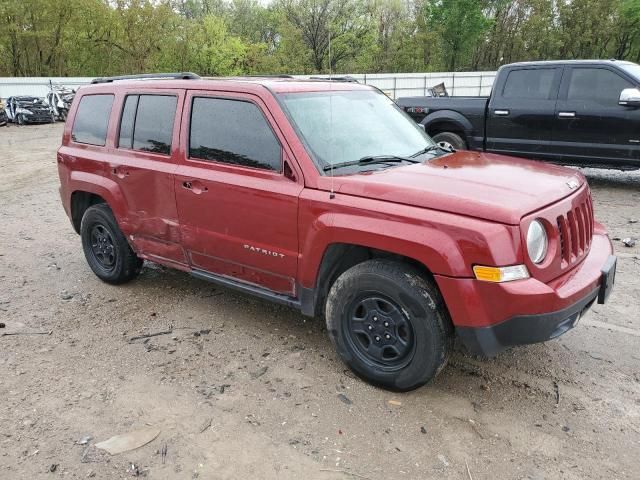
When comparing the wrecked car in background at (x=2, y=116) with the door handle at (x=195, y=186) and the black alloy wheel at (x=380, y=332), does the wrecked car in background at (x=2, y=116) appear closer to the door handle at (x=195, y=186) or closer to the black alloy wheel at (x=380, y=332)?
the door handle at (x=195, y=186)

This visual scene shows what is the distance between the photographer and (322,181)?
3.28 meters

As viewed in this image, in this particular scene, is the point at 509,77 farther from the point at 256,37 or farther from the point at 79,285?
the point at 256,37

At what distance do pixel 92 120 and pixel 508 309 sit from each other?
3.91 m

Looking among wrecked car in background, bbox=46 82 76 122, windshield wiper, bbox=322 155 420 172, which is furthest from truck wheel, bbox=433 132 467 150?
wrecked car in background, bbox=46 82 76 122

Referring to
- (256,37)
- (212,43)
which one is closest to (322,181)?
(212,43)

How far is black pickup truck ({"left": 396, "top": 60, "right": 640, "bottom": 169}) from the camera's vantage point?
7.73 metres

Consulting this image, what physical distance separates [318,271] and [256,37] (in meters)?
58.9

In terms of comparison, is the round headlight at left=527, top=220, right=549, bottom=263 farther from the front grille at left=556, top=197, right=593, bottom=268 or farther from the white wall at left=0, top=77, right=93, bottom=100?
the white wall at left=0, top=77, right=93, bottom=100

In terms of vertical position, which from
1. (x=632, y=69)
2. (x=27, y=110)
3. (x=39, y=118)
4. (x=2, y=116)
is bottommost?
(x=39, y=118)

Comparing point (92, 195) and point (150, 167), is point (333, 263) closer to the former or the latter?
point (150, 167)

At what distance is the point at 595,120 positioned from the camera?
786 centimetres

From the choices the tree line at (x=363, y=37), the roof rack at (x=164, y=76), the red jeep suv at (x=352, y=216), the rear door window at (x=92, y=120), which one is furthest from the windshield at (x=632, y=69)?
the tree line at (x=363, y=37)

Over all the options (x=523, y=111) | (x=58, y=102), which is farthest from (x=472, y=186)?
(x=58, y=102)

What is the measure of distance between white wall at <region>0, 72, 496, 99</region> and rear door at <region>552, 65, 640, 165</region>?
18609mm
